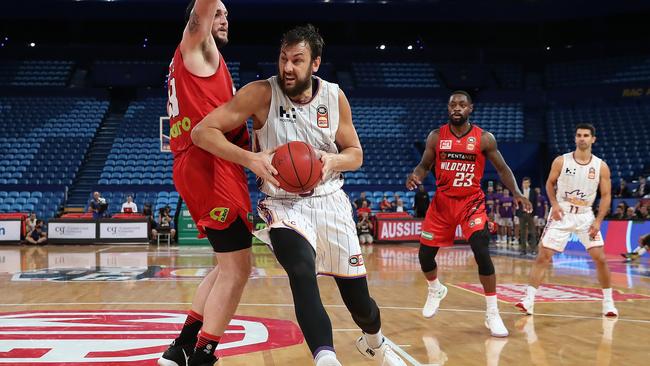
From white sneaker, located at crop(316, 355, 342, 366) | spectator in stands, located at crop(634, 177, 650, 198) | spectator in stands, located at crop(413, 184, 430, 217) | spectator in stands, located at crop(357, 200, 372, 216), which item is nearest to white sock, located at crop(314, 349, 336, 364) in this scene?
white sneaker, located at crop(316, 355, 342, 366)

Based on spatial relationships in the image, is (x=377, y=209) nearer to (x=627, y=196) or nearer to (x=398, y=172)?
(x=398, y=172)

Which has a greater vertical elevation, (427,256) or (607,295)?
(427,256)

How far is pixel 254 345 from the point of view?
4273 mm

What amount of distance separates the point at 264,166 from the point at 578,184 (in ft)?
15.1

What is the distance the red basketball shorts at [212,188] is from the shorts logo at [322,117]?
1.85 feet

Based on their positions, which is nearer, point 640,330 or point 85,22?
point 640,330

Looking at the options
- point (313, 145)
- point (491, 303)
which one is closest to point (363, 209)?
point (491, 303)

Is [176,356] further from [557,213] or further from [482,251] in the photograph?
[557,213]

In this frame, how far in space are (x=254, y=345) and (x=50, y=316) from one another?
2158mm

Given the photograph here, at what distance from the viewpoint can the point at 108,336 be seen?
4.43m

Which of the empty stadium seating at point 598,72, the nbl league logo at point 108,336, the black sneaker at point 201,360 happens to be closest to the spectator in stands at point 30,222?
the nbl league logo at point 108,336

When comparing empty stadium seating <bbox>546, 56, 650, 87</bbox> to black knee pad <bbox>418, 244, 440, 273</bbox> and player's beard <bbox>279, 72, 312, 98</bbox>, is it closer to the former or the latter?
black knee pad <bbox>418, 244, 440, 273</bbox>

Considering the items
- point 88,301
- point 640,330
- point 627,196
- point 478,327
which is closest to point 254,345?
point 478,327

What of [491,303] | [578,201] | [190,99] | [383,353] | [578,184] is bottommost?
[491,303]
